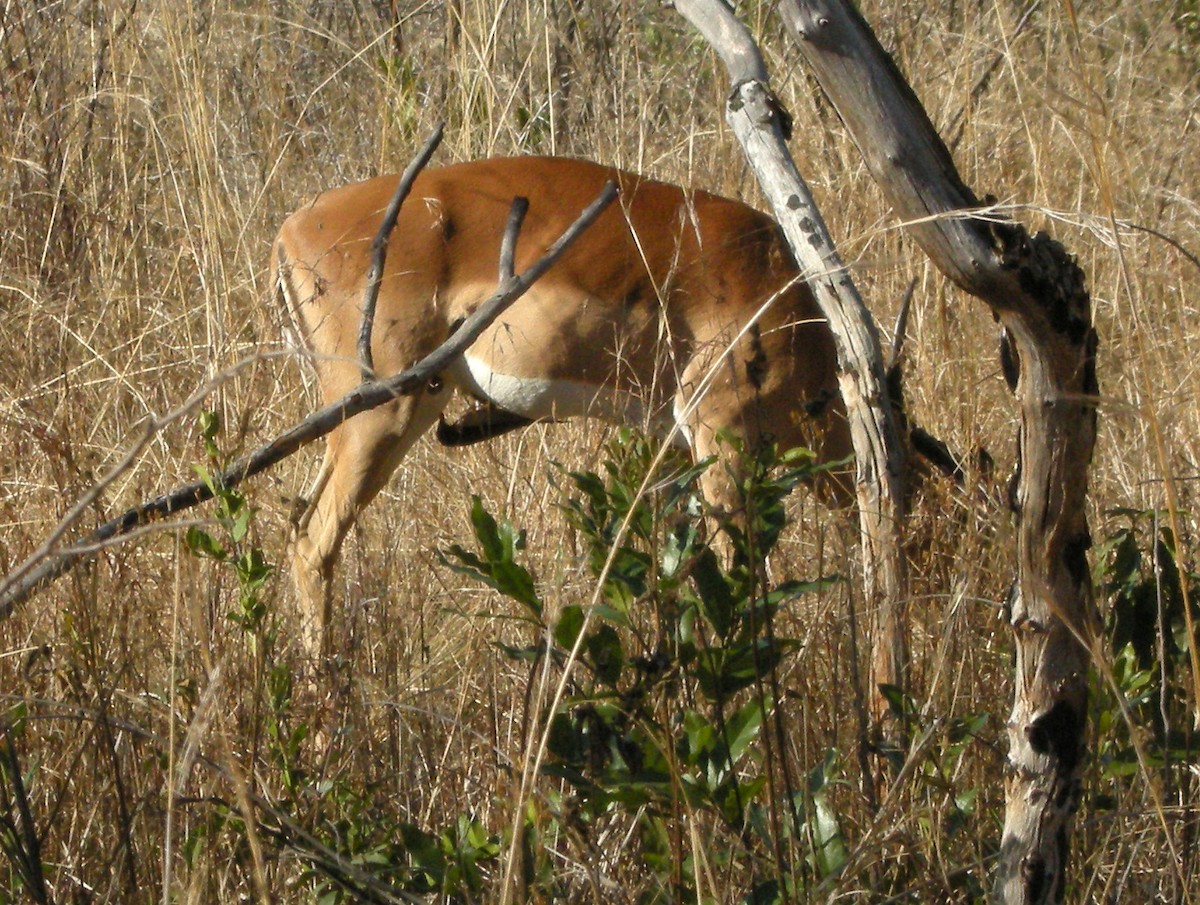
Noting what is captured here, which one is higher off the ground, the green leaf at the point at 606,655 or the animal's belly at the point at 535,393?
the animal's belly at the point at 535,393

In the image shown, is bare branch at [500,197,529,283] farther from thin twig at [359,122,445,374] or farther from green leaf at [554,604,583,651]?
green leaf at [554,604,583,651]

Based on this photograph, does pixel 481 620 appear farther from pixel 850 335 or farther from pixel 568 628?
pixel 568 628

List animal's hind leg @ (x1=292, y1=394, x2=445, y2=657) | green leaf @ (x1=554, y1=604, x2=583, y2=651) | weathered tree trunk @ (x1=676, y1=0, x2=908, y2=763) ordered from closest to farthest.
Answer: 1. green leaf @ (x1=554, y1=604, x2=583, y2=651)
2. weathered tree trunk @ (x1=676, y1=0, x2=908, y2=763)
3. animal's hind leg @ (x1=292, y1=394, x2=445, y2=657)

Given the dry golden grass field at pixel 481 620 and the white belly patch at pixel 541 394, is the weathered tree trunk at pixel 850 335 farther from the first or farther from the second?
the white belly patch at pixel 541 394

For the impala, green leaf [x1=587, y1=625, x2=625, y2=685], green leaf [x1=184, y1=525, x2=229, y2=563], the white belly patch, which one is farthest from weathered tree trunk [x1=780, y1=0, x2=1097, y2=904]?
the white belly patch

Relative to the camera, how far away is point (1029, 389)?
1490 millimetres

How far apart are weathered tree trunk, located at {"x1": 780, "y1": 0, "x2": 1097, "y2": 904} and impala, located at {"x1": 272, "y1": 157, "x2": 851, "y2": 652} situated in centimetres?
203

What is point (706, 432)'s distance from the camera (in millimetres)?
3779

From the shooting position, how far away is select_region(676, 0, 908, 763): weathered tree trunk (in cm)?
225

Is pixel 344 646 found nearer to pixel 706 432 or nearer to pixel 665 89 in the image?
pixel 706 432

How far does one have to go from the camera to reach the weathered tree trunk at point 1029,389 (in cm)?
141

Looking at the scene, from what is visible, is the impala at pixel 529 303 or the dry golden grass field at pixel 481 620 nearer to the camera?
the dry golden grass field at pixel 481 620

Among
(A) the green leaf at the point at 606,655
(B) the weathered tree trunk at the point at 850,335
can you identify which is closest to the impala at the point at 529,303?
(B) the weathered tree trunk at the point at 850,335

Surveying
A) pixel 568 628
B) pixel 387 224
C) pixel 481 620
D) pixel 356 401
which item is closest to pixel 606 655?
pixel 568 628
